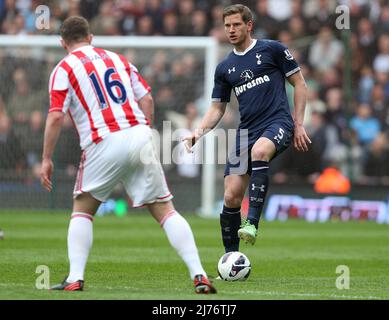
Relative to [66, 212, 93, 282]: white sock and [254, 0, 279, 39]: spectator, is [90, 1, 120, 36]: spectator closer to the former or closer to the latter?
[254, 0, 279, 39]: spectator

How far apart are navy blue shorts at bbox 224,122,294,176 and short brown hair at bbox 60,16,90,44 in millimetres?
2150

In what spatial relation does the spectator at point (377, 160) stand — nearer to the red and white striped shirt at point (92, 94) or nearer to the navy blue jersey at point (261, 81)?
the navy blue jersey at point (261, 81)

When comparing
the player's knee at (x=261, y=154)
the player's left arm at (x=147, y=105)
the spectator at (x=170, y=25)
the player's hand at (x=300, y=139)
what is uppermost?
the spectator at (x=170, y=25)

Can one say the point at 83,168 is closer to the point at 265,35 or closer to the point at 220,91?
the point at 220,91

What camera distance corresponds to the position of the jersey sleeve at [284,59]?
31.0 feet

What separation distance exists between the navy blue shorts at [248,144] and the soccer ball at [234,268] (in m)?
0.88

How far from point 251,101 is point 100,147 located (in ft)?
7.29

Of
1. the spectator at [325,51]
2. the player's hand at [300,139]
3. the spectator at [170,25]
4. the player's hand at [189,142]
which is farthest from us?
the spectator at [170,25]

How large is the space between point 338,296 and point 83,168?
221 centimetres

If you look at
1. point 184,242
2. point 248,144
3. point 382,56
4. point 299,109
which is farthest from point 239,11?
point 382,56

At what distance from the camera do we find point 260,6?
73.7 feet

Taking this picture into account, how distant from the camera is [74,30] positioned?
7.86m

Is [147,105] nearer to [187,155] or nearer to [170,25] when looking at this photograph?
[187,155]

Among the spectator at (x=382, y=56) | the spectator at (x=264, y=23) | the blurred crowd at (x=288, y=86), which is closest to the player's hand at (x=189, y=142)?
the blurred crowd at (x=288, y=86)
